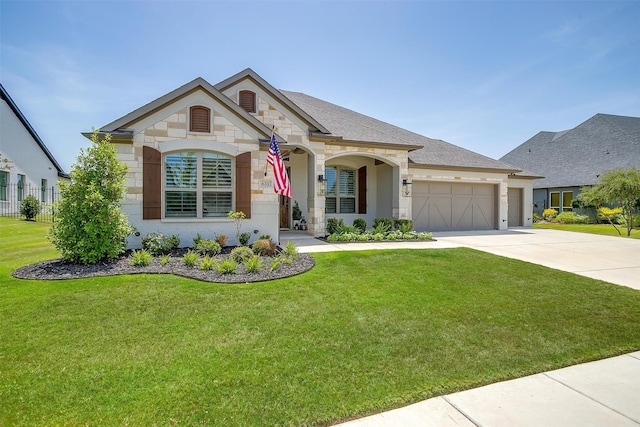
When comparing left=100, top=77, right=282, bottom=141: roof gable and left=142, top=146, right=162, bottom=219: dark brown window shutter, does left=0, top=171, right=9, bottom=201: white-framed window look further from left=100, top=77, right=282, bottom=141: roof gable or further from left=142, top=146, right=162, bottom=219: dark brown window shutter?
left=142, top=146, right=162, bottom=219: dark brown window shutter

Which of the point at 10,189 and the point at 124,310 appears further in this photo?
the point at 10,189

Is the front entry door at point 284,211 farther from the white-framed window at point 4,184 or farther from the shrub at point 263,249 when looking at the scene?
the white-framed window at point 4,184

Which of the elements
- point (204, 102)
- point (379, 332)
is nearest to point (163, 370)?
point (379, 332)

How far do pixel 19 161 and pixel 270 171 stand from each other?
19.5 meters

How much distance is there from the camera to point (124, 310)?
4.92 meters

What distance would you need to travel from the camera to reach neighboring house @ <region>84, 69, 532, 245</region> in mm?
9391

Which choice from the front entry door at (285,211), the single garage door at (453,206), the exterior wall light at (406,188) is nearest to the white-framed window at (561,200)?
the single garage door at (453,206)

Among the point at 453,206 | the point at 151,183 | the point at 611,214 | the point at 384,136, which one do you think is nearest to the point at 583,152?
the point at 611,214

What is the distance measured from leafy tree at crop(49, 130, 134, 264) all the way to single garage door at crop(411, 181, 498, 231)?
12539 millimetres

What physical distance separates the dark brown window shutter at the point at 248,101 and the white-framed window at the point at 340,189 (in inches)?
187

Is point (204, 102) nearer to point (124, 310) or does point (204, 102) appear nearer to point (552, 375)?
point (124, 310)

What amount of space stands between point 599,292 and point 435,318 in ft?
12.7

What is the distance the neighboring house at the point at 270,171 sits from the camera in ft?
30.8

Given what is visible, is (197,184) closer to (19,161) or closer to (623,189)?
(19,161)
